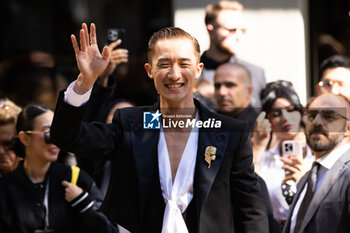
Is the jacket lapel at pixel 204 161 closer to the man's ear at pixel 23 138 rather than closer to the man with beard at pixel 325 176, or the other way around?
the man with beard at pixel 325 176

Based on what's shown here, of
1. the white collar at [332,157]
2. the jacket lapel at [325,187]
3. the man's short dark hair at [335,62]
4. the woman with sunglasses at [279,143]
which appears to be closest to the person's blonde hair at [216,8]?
the woman with sunglasses at [279,143]

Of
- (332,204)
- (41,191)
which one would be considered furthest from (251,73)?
(41,191)

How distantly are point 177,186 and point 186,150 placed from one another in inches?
7.0

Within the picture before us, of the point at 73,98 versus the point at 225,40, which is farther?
the point at 225,40

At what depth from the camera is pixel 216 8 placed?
15.5 feet

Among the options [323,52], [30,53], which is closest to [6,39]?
[30,53]

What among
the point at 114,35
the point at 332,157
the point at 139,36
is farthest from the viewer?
the point at 139,36

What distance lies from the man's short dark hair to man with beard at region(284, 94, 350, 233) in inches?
24.8

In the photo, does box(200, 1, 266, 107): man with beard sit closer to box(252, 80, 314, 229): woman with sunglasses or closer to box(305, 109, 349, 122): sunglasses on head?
box(252, 80, 314, 229): woman with sunglasses

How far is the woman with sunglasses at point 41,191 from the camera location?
158 inches

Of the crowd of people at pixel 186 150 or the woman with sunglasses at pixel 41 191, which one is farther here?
the woman with sunglasses at pixel 41 191

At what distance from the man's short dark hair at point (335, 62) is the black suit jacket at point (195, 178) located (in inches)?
67.8

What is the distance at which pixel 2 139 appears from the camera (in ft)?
15.4

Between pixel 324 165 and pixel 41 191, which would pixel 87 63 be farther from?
pixel 324 165
